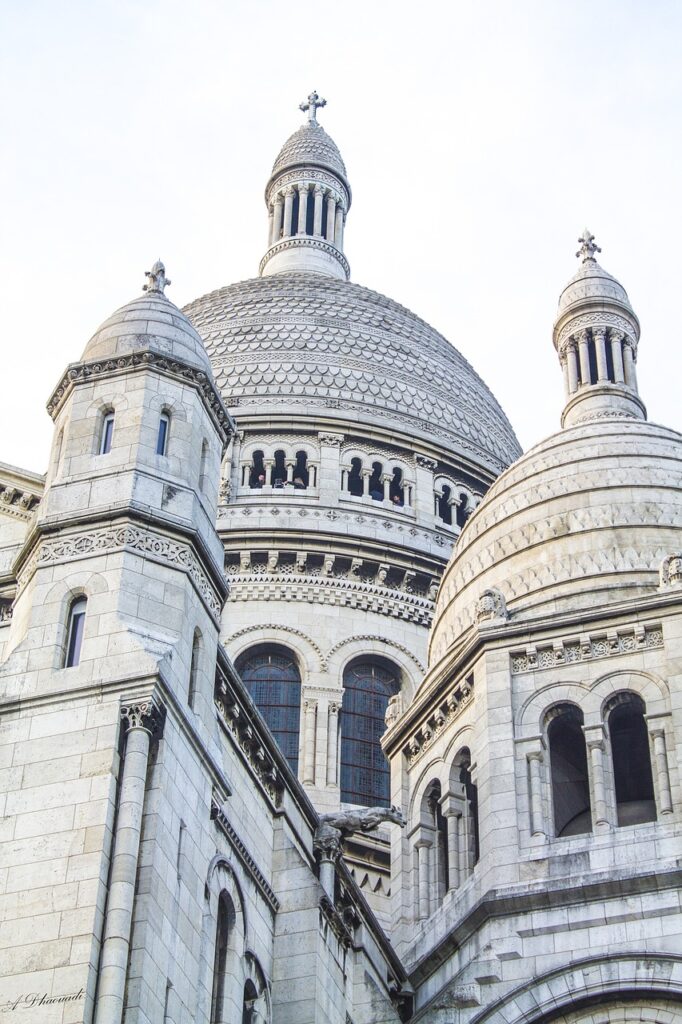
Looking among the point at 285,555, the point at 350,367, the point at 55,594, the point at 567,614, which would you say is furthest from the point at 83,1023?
the point at 350,367

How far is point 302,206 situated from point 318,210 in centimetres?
53

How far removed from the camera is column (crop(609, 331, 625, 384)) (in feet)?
142

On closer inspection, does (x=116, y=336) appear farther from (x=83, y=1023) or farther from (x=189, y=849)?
(x=83, y=1023)

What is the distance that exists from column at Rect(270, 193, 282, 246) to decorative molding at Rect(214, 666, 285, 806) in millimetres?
36921

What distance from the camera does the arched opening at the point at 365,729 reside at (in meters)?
40.7

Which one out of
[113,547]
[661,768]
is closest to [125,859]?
[113,547]

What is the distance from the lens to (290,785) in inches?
1004

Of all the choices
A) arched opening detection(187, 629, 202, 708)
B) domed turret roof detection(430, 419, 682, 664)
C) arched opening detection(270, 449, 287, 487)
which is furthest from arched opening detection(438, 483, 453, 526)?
arched opening detection(187, 629, 202, 708)

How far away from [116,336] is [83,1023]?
392 inches

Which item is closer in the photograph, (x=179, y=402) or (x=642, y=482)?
(x=179, y=402)

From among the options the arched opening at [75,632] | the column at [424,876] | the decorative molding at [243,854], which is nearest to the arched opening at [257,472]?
the column at [424,876]

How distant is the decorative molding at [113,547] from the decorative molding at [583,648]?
8.96m

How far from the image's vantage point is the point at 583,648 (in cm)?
3011

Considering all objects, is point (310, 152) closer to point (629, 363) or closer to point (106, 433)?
point (629, 363)
